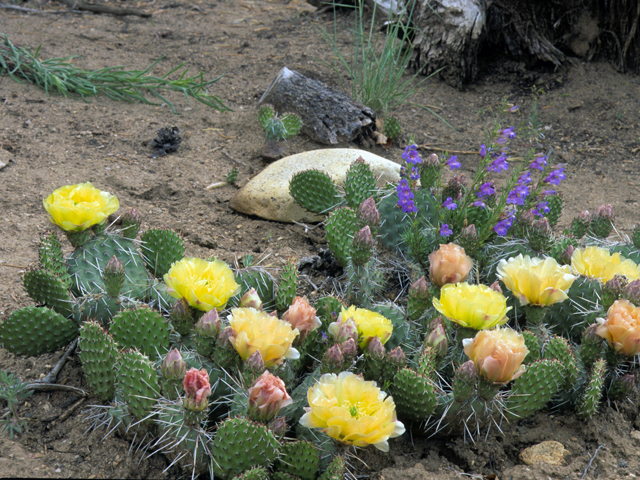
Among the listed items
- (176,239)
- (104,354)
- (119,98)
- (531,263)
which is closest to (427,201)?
(531,263)

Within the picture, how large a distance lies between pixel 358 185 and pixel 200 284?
1148 mm

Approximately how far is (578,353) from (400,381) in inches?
27.2

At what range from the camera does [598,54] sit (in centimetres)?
495

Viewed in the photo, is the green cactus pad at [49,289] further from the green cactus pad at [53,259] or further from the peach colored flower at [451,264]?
the peach colored flower at [451,264]

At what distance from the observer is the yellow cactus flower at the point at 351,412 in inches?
52.3

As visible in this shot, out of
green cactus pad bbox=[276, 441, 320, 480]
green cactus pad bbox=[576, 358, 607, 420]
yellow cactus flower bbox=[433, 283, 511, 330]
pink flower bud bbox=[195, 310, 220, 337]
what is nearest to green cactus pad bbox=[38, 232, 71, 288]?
pink flower bud bbox=[195, 310, 220, 337]

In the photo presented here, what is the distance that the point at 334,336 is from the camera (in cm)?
166

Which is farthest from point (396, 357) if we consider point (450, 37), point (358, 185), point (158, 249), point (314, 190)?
point (450, 37)

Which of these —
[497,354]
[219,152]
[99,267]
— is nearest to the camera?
[497,354]

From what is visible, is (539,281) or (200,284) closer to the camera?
(200,284)

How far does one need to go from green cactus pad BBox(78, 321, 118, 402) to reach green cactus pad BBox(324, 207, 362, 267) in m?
0.97

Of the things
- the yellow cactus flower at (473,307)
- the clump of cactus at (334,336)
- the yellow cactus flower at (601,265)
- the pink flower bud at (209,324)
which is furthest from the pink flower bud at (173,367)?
the yellow cactus flower at (601,265)

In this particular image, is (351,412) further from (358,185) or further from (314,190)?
(314,190)

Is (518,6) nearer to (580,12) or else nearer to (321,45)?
(580,12)
